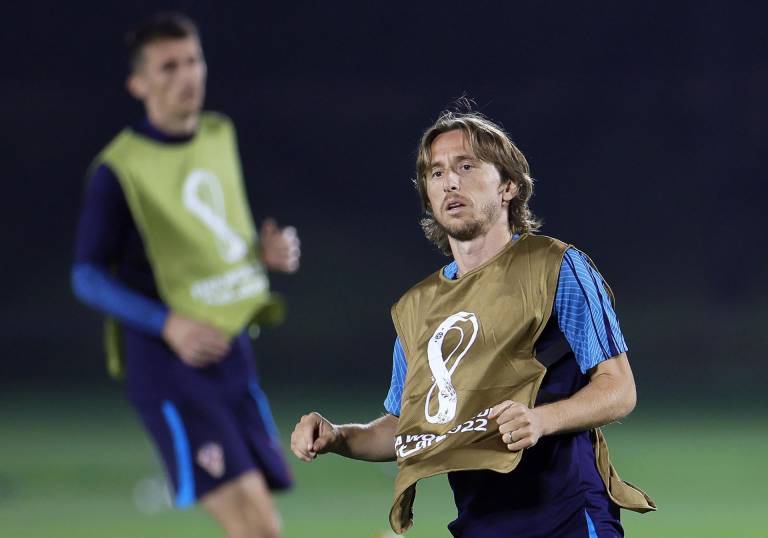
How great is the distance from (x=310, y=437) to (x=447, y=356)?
0.44 metres

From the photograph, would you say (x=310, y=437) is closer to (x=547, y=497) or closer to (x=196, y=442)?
(x=547, y=497)

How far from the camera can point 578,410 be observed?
3.36 meters

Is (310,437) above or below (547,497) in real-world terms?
above

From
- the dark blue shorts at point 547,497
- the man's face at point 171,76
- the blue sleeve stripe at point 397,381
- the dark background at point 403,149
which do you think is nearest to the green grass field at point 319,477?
the dark background at point 403,149

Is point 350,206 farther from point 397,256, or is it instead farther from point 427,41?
point 427,41

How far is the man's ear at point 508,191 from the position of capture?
373 centimetres

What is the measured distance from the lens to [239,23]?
10336mm

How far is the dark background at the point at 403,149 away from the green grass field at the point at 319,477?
88 cm

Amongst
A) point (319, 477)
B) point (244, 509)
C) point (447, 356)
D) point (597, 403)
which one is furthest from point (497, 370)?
point (319, 477)

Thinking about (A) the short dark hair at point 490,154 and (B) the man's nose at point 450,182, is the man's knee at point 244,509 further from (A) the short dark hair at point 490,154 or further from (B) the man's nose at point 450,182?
(A) the short dark hair at point 490,154

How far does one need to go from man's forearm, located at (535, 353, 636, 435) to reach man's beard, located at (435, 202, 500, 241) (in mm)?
473

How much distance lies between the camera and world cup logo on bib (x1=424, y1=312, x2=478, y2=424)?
11.4 ft

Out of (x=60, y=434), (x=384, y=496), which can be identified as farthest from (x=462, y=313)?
(x=60, y=434)

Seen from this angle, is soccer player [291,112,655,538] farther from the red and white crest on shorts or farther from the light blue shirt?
the red and white crest on shorts
